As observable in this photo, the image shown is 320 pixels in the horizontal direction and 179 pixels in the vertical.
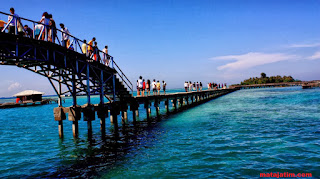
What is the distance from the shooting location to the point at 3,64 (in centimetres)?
1037

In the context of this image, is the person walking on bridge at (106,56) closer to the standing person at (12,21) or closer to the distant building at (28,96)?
the standing person at (12,21)

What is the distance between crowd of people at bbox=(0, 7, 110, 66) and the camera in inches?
363

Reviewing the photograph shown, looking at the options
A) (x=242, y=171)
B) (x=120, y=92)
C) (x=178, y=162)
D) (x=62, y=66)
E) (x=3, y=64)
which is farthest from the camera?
(x=120, y=92)

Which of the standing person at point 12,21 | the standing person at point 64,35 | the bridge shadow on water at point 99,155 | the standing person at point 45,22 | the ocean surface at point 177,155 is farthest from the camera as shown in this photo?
the standing person at point 64,35

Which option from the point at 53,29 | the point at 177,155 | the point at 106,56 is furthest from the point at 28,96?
the point at 177,155

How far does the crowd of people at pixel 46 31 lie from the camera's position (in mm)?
9211

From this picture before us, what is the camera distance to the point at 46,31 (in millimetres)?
10562

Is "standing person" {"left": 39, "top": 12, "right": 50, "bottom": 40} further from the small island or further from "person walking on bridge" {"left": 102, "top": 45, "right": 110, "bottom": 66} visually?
the small island

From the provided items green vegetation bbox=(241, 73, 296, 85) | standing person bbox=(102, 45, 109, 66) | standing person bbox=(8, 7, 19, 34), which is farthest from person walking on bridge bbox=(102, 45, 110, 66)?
green vegetation bbox=(241, 73, 296, 85)

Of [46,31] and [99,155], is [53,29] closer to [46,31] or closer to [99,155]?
[46,31]

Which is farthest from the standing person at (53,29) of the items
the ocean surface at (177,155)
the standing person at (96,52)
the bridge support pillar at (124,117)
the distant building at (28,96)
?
the distant building at (28,96)

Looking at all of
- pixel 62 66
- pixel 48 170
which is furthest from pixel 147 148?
pixel 62 66

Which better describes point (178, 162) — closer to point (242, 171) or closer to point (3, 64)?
point (242, 171)

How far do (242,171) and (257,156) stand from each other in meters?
1.75
